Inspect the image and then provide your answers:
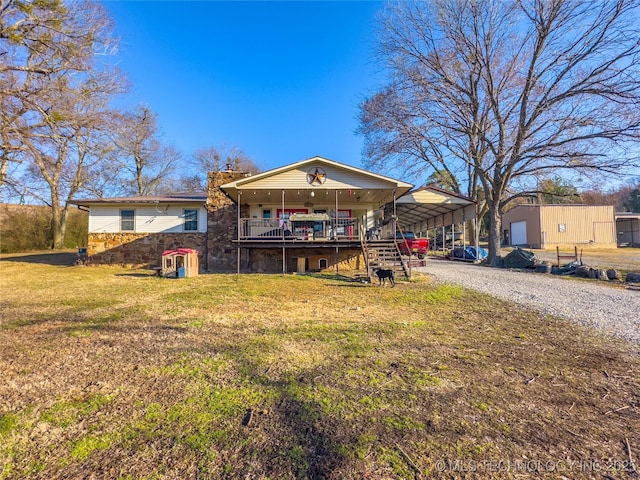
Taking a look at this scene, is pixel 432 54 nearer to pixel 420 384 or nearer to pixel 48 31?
pixel 48 31

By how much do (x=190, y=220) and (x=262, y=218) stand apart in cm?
382

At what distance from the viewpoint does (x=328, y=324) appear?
5.39 m

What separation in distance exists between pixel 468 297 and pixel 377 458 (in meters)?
Result: 6.65

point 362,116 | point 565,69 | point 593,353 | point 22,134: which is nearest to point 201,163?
point 362,116

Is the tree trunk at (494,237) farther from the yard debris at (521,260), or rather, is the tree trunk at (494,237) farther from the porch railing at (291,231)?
the porch railing at (291,231)

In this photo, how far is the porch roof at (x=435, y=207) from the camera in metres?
15.4

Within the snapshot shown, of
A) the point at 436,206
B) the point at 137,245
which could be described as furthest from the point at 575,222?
the point at 137,245

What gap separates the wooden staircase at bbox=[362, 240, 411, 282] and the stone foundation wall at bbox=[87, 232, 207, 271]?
8292 millimetres

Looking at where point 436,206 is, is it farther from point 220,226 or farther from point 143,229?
point 143,229

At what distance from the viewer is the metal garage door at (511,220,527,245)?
31.2 m

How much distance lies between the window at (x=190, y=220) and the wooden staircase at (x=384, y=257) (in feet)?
28.4

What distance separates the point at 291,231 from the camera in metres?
12.8

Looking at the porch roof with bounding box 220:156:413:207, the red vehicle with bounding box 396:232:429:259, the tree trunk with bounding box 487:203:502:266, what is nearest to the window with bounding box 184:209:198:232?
the porch roof with bounding box 220:156:413:207

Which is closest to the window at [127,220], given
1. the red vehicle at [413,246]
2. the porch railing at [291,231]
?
the porch railing at [291,231]
